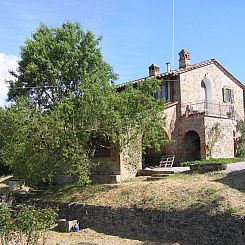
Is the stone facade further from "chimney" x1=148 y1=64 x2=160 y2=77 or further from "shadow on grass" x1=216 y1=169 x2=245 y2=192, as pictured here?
"shadow on grass" x1=216 y1=169 x2=245 y2=192

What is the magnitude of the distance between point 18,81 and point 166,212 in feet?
69.9

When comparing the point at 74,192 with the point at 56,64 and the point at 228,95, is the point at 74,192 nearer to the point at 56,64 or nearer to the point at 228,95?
the point at 56,64

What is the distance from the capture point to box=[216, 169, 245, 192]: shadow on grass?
15188mm

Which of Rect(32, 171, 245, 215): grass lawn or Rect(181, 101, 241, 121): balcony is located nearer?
Rect(32, 171, 245, 215): grass lawn

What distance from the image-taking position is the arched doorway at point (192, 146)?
92.0 feet

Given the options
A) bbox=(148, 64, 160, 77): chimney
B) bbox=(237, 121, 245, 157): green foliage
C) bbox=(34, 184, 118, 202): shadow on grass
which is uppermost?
bbox=(148, 64, 160, 77): chimney

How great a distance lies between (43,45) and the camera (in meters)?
30.6

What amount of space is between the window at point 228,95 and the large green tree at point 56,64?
32.6ft

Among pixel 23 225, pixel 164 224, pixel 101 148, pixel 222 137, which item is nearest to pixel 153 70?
pixel 222 137

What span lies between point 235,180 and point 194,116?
11521 millimetres

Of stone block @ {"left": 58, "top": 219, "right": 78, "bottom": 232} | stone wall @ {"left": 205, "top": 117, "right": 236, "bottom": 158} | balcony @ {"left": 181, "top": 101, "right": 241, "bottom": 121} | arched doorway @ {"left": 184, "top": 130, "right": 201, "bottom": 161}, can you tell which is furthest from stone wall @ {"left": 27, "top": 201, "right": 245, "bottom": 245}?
balcony @ {"left": 181, "top": 101, "right": 241, "bottom": 121}

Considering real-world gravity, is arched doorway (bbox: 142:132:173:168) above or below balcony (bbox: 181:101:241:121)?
below

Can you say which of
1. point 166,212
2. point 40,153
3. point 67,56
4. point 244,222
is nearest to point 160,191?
point 166,212

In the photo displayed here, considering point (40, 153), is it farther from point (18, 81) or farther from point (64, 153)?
point (18, 81)
